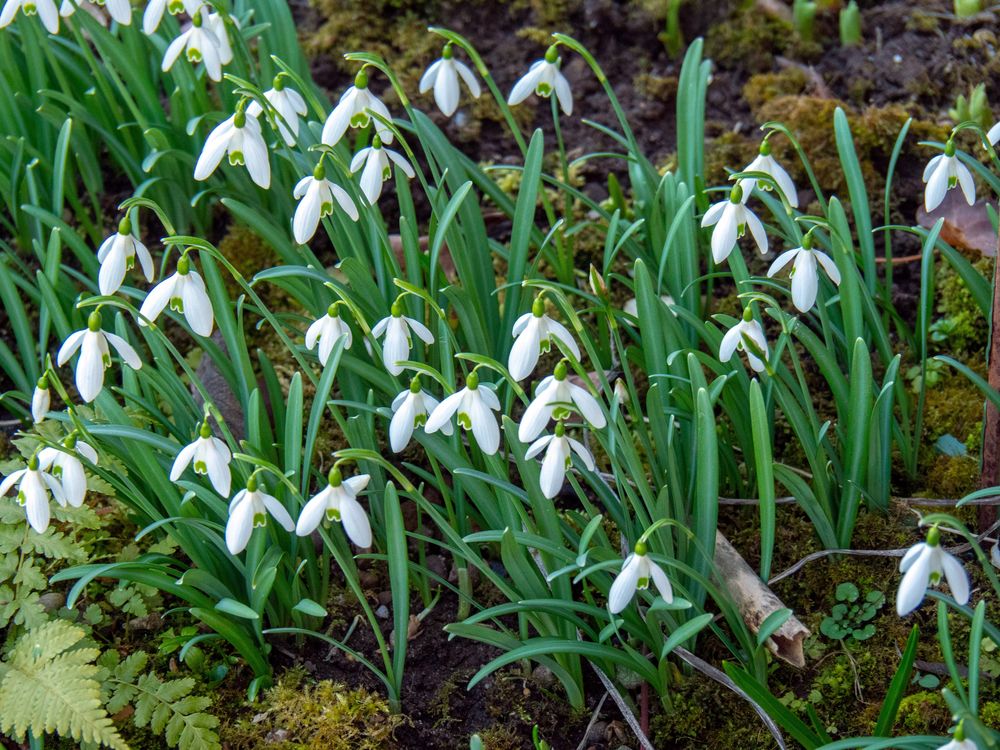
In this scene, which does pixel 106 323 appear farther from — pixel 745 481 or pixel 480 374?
pixel 745 481

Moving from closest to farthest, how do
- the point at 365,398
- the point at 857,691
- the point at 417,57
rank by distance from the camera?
the point at 857,691
the point at 365,398
the point at 417,57

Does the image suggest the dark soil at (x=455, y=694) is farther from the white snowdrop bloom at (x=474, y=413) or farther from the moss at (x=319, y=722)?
the white snowdrop bloom at (x=474, y=413)

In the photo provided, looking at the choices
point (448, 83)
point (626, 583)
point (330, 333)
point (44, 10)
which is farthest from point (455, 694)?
point (44, 10)

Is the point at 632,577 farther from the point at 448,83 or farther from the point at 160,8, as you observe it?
the point at 160,8

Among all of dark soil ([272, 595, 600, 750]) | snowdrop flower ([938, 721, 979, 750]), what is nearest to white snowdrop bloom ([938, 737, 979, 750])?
snowdrop flower ([938, 721, 979, 750])

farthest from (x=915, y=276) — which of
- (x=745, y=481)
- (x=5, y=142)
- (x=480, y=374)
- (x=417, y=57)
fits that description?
(x=5, y=142)

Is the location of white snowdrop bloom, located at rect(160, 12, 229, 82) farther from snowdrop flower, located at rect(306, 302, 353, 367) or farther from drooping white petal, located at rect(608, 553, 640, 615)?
drooping white petal, located at rect(608, 553, 640, 615)
